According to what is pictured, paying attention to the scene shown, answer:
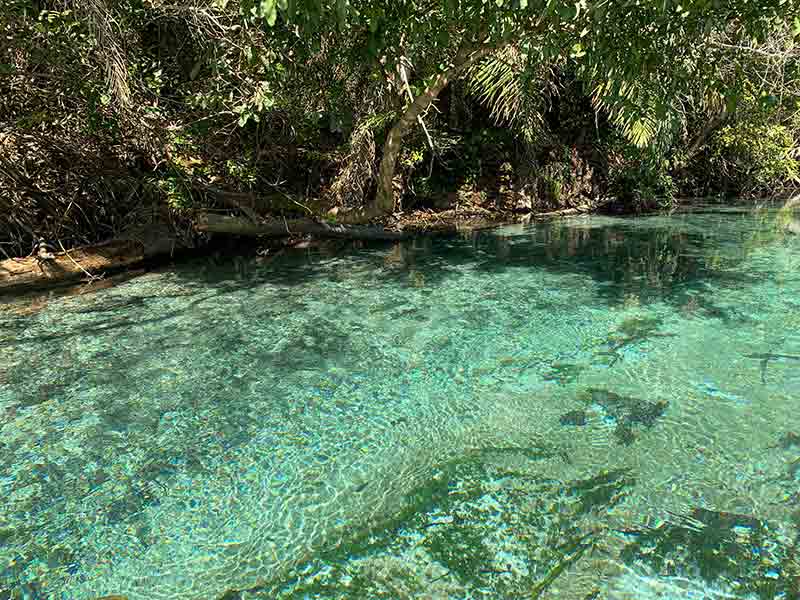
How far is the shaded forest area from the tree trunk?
27 millimetres

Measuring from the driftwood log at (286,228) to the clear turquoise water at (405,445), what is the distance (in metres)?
2.29

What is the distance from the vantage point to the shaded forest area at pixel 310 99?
5109mm

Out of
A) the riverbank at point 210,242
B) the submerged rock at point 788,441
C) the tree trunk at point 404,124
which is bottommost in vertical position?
the submerged rock at point 788,441

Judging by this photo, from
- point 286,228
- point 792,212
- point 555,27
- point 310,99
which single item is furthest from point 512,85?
point 792,212

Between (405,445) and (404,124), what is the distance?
18.5 ft

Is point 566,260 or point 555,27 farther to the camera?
point 566,260

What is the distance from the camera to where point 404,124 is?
788 centimetres

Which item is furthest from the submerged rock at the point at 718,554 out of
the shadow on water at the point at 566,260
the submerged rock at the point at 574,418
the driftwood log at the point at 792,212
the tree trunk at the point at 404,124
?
the driftwood log at the point at 792,212

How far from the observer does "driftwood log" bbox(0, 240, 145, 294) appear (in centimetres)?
629

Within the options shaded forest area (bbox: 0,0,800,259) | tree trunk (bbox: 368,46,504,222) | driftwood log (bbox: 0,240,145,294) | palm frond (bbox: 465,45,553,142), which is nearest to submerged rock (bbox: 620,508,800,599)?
shaded forest area (bbox: 0,0,800,259)

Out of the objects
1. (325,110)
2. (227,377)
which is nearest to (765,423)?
(227,377)

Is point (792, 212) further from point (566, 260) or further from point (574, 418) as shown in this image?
point (574, 418)

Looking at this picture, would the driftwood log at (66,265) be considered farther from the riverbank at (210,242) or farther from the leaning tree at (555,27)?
the leaning tree at (555,27)

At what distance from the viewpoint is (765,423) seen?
3.22m
